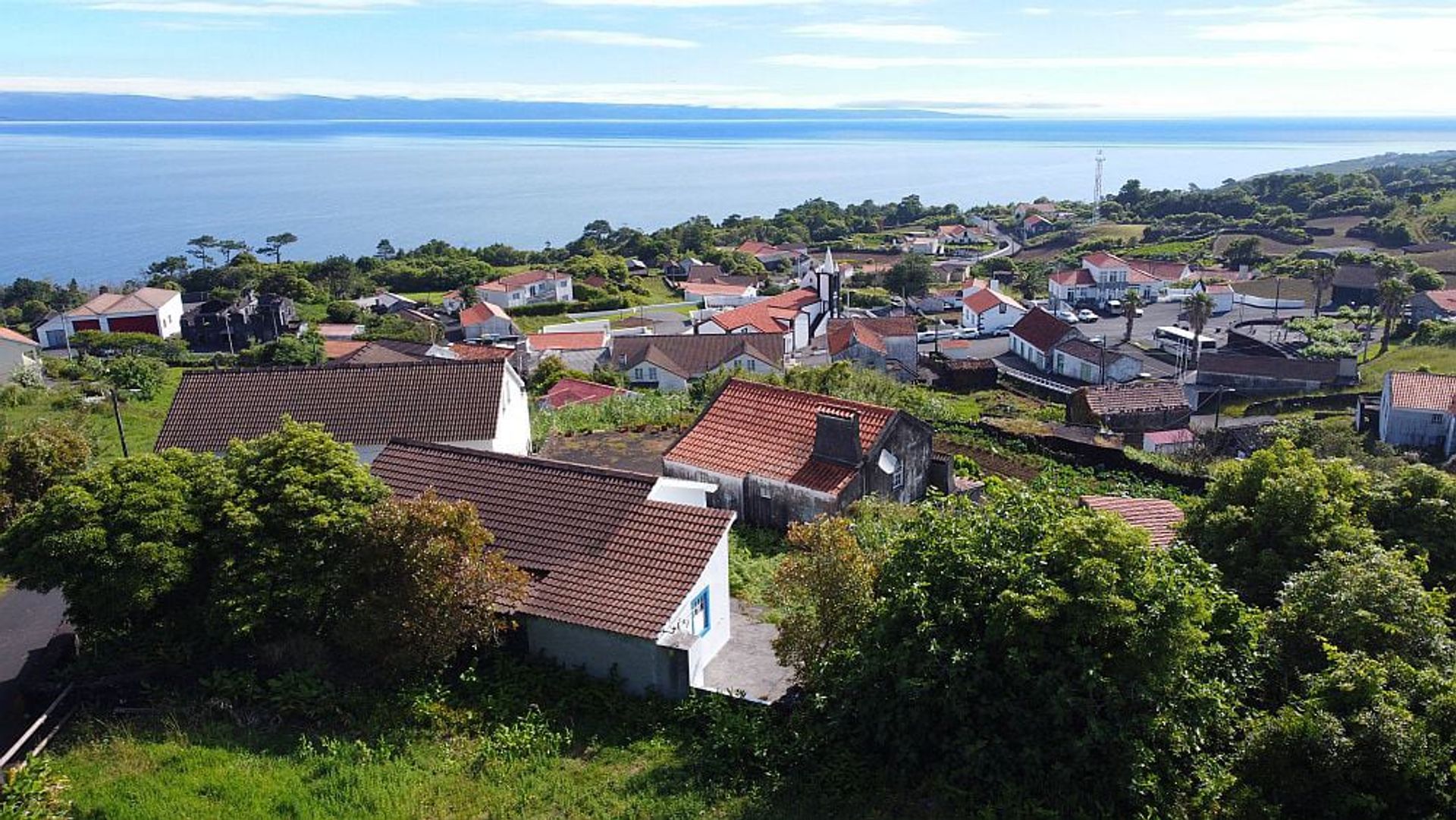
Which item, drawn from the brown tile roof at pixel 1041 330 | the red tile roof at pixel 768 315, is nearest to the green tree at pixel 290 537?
the red tile roof at pixel 768 315

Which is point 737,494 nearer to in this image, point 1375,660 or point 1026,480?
point 1026,480

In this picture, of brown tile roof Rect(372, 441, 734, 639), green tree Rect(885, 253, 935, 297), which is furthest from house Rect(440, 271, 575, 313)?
brown tile roof Rect(372, 441, 734, 639)

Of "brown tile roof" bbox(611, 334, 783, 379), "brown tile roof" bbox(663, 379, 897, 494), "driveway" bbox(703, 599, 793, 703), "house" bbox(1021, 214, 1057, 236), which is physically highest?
"brown tile roof" bbox(663, 379, 897, 494)

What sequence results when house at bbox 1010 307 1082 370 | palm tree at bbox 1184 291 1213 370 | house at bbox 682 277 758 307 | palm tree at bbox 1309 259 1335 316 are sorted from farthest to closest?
house at bbox 682 277 758 307, palm tree at bbox 1309 259 1335 316, house at bbox 1010 307 1082 370, palm tree at bbox 1184 291 1213 370

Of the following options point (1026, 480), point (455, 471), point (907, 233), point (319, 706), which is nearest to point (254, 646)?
point (319, 706)

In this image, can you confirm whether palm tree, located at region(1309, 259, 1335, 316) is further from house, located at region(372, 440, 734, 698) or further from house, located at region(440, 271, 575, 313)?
house, located at region(372, 440, 734, 698)

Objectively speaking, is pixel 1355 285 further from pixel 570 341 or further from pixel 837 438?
pixel 837 438
